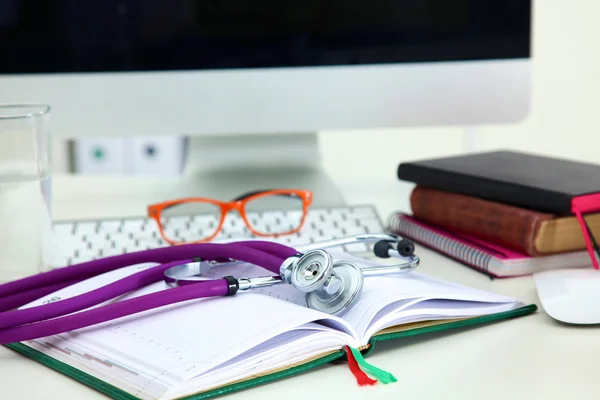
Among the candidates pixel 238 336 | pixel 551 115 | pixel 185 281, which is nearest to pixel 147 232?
pixel 185 281

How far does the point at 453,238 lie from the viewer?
714 mm

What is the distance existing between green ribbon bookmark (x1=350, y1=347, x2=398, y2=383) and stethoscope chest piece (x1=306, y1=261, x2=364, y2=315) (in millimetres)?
42

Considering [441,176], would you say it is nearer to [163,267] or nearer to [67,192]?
[163,267]

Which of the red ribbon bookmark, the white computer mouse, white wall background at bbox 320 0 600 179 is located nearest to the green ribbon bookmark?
the red ribbon bookmark

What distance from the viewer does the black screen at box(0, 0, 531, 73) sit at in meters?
0.88

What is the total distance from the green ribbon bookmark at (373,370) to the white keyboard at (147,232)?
0.23m

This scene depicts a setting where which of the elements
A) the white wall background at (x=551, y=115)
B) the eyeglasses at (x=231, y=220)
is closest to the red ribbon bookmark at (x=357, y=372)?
the eyeglasses at (x=231, y=220)

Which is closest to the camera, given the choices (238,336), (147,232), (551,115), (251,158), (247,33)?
(238,336)

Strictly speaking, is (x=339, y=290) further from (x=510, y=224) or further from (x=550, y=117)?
(x=550, y=117)

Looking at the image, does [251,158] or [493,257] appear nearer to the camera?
[493,257]

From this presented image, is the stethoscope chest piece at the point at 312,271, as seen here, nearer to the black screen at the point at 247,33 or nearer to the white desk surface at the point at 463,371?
the white desk surface at the point at 463,371

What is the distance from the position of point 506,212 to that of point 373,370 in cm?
26

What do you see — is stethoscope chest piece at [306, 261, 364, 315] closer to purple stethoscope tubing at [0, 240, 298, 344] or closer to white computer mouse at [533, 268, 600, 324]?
purple stethoscope tubing at [0, 240, 298, 344]

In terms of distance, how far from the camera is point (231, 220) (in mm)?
808
